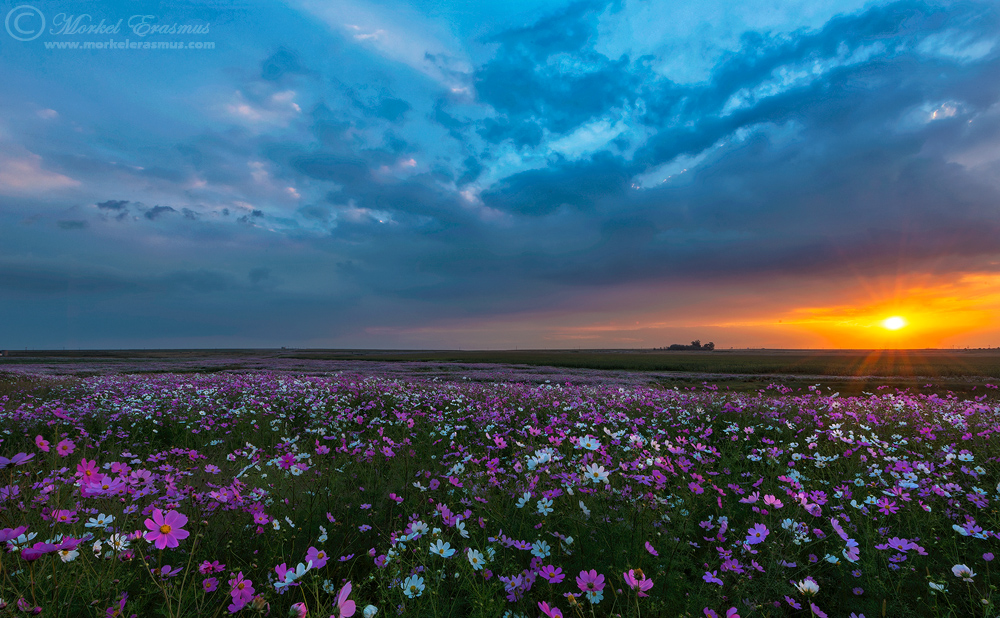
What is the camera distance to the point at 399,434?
7.93 meters

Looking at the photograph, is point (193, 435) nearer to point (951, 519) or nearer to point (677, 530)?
point (677, 530)

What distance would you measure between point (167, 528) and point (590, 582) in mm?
1997

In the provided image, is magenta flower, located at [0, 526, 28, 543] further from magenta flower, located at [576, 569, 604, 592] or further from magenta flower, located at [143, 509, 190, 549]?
magenta flower, located at [576, 569, 604, 592]

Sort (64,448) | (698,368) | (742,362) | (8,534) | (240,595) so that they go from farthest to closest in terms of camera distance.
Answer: (742,362)
(698,368)
(64,448)
(240,595)
(8,534)

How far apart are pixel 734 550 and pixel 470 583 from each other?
2293 mm

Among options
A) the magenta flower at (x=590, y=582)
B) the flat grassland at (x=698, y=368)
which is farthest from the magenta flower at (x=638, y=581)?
the flat grassland at (x=698, y=368)

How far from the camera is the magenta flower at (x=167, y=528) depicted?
6.10ft

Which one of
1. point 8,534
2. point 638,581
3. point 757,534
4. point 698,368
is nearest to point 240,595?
point 8,534

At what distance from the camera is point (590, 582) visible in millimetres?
2180

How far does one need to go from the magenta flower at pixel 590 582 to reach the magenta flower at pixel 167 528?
71.2 inches

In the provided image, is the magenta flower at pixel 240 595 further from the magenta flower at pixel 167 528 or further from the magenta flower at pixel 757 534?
the magenta flower at pixel 757 534

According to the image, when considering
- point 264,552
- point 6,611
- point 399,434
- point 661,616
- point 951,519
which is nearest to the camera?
point 6,611

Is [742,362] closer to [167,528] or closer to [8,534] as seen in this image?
[167,528]

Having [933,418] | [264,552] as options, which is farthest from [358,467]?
[933,418]
